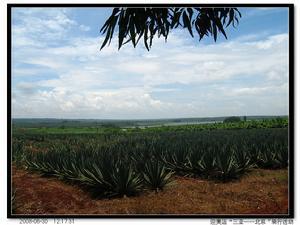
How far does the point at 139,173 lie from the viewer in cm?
343

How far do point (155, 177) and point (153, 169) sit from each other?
0.18 feet

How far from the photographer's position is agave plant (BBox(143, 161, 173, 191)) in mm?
3385

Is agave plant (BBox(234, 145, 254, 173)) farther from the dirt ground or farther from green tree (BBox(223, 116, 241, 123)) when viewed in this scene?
green tree (BBox(223, 116, 241, 123))

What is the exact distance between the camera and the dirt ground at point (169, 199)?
3383mm

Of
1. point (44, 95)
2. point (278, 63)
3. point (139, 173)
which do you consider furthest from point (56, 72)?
point (278, 63)

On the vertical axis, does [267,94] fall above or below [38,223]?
above

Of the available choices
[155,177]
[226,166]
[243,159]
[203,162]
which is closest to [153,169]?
[155,177]

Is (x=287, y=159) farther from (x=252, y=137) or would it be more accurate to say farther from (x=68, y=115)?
(x=68, y=115)

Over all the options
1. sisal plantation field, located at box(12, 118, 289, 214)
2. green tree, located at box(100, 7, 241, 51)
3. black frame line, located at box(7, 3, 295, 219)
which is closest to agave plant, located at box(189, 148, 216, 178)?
sisal plantation field, located at box(12, 118, 289, 214)

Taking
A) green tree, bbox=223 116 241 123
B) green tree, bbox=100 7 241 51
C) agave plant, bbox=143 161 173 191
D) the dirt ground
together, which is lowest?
the dirt ground

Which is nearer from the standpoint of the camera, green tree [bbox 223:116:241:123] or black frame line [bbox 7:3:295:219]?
black frame line [bbox 7:3:295:219]

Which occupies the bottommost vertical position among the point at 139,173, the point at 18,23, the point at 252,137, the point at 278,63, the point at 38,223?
the point at 38,223

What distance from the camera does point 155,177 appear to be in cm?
338

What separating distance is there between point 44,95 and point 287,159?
168 cm
